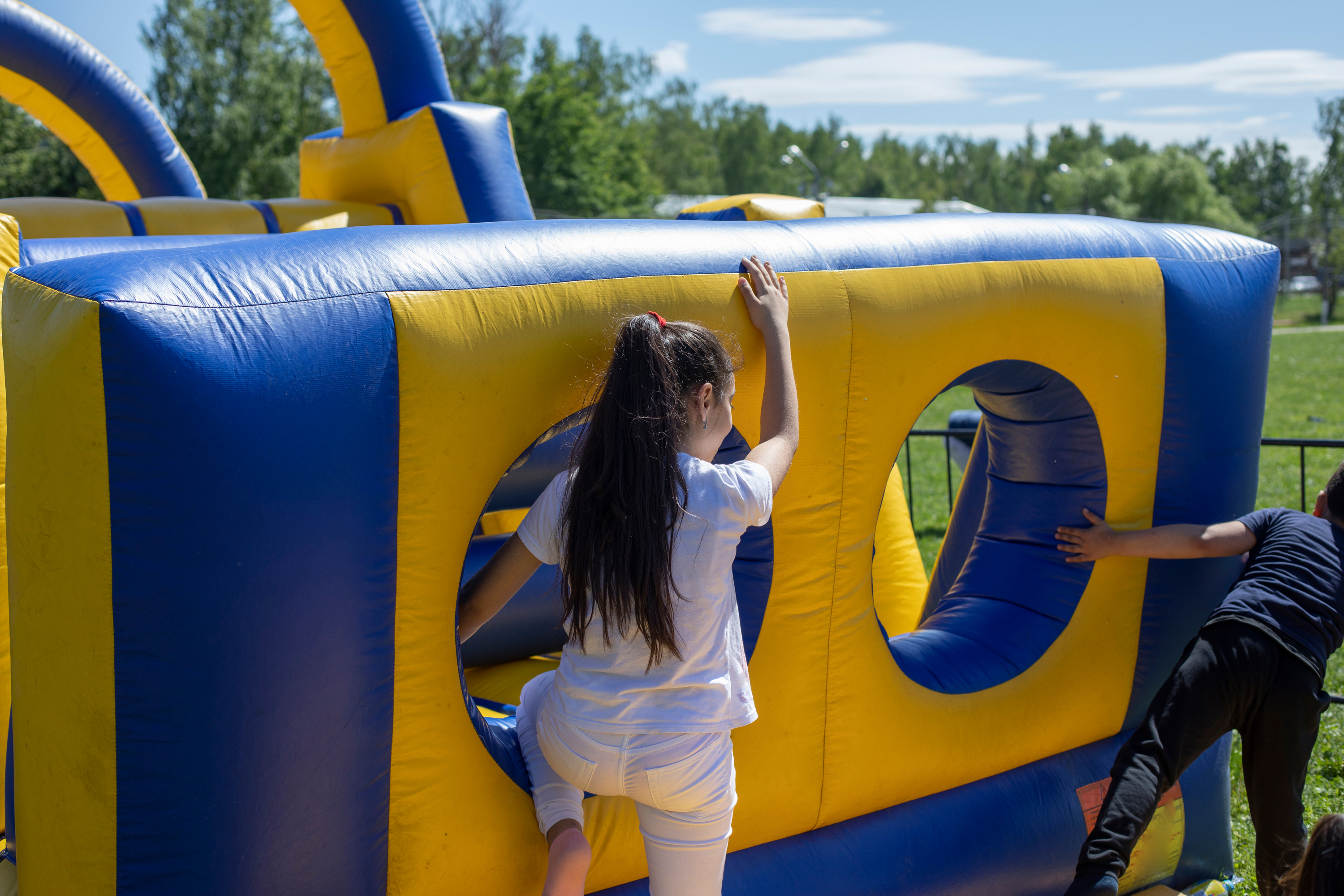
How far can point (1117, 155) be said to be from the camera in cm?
8344

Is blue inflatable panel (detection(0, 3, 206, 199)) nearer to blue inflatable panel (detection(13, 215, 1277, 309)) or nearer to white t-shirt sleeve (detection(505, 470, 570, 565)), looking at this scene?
blue inflatable panel (detection(13, 215, 1277, 309))

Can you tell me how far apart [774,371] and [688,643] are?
0.63 metres

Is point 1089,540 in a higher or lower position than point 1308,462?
higher

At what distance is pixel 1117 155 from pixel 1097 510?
91415 millimetres

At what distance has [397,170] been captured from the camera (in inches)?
202

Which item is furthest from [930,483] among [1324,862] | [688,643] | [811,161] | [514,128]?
[811,161]

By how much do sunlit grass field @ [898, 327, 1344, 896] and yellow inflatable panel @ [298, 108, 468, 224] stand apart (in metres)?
3.10

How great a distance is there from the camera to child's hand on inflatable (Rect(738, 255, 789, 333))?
221 centimetres

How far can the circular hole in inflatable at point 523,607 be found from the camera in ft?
7.24

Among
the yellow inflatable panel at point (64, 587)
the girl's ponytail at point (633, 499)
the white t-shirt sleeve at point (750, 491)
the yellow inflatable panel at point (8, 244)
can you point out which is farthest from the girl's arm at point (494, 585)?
the yellow inflatable panel at point (8, 244)

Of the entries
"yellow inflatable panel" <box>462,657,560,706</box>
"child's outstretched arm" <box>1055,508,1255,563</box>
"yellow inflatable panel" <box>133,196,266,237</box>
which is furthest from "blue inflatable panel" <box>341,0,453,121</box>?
"child's outstretched arm" <box>1055,508,1255,563</box>

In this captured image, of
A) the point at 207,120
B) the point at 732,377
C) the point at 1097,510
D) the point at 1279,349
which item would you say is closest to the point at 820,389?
the point at 732,377

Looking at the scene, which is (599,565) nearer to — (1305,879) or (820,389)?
(820,389)

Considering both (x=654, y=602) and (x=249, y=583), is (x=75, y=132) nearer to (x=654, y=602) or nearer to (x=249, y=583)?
(x=249, y=583)
